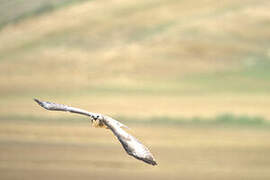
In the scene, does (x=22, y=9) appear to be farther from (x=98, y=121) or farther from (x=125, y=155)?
(x=98, y=121)

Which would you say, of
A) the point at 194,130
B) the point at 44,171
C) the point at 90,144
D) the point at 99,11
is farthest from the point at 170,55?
the point at 44,171

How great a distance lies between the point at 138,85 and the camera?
25.9 meters

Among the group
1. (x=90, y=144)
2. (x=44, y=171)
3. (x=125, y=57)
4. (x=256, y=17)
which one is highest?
(x=256, y=17)

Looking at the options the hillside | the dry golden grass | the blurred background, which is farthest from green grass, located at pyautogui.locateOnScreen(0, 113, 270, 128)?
the dry golden grass

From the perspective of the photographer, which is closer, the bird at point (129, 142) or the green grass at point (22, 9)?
the bird at point (129, 142)

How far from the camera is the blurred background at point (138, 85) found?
17.7m

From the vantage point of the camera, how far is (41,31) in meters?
28.4

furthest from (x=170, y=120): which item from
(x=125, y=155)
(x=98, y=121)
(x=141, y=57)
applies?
(x=98, y=121)

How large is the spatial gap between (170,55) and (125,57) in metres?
1.28

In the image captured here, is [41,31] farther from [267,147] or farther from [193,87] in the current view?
[267,147]

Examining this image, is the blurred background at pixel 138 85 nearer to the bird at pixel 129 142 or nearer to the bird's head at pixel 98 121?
the bird's head at pixel 98 121

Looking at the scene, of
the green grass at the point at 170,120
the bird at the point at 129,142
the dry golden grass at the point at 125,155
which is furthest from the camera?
the green grass at the point at 170,120

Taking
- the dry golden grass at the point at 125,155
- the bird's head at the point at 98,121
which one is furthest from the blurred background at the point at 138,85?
the bird's head at the point at 98,121

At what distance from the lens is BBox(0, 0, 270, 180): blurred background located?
17.7m
